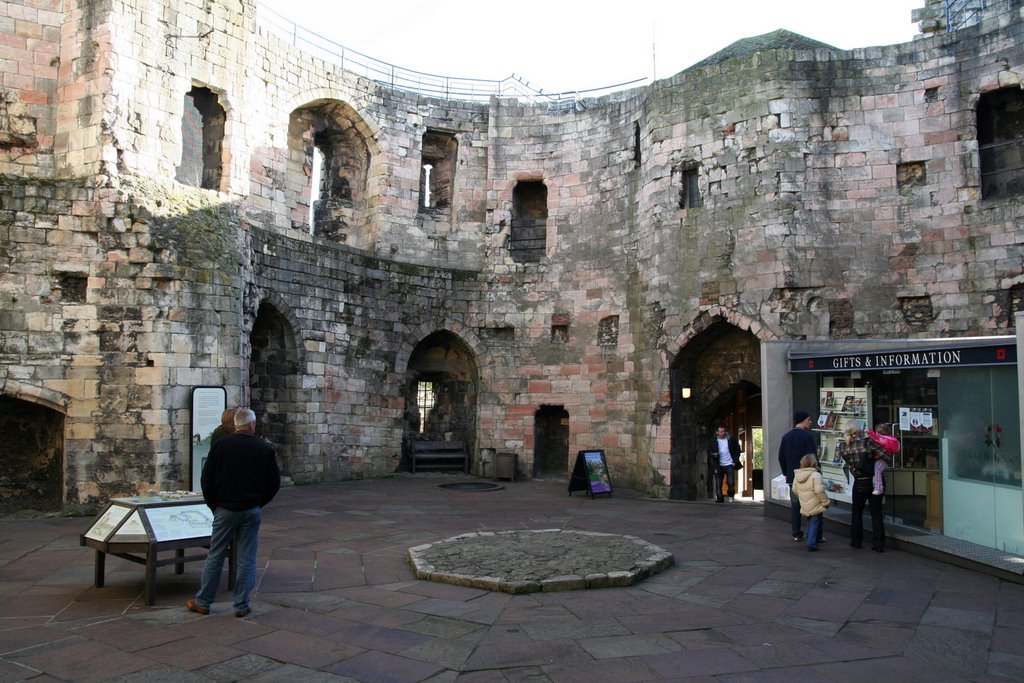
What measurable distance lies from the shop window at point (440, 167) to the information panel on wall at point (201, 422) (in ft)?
27.0

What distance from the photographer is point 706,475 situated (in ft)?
49.7

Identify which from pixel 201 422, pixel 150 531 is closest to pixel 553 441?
pixel 201 422

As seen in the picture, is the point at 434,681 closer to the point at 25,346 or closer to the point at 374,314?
the point at 25,346

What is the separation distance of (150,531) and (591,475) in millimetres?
8698

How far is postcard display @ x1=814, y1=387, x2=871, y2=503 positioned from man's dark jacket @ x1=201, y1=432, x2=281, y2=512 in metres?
6.74

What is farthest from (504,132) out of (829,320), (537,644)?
(537,644)

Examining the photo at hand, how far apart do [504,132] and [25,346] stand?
11128 millimetres

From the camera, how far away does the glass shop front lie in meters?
7.71

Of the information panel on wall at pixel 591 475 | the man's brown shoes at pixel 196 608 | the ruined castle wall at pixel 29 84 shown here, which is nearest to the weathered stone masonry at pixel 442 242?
the ruined castle wall at pixel 29 84

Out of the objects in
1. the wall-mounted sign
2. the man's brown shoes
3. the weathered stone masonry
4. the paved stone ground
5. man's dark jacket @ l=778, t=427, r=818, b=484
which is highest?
the weathered stone masonry

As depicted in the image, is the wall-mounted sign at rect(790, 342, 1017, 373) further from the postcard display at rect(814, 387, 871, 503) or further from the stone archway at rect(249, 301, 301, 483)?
the stone archway at rect(249, 301, 301, 483)

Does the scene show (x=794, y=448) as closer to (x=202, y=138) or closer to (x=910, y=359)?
(x=910, y=359)

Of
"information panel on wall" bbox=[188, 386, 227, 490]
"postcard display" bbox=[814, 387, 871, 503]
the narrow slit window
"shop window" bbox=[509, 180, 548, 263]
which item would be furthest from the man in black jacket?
"information panel on wall" bbox=[188, 386, 227, 490]

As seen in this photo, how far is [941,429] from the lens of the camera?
848 centimetres
